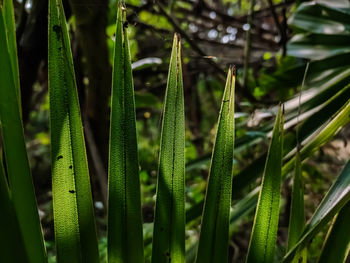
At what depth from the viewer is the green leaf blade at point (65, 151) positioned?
0.38m

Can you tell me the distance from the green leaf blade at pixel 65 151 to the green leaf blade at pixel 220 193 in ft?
0.47

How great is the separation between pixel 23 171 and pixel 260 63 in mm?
1588

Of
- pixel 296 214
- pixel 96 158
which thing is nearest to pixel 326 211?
pixel 296 214

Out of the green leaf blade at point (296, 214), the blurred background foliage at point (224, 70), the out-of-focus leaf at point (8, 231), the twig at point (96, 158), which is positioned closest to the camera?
the out-of-focus leaf at point (8, 231)

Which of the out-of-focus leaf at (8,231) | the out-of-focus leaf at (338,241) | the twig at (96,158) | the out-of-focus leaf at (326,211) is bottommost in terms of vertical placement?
the twig at (96,158)

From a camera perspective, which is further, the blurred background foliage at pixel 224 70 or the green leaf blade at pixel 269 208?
the blurred background foliage at pixel 224 70

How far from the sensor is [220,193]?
42 cm

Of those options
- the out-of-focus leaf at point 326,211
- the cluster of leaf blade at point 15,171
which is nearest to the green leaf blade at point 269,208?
the out-of-focus leaf at point 326,211

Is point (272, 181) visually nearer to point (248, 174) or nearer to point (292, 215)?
point (292, 215)

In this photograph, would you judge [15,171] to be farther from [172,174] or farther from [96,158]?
[96,158]

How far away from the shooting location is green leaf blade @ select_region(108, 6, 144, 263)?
40cm

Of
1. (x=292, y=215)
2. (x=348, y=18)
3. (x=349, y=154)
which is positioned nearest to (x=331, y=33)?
(x=348, y=18)

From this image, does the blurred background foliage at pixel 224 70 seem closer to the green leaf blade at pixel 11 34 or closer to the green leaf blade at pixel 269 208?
the green leaf blade at pixel 269 208

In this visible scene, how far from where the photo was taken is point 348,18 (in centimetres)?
107
